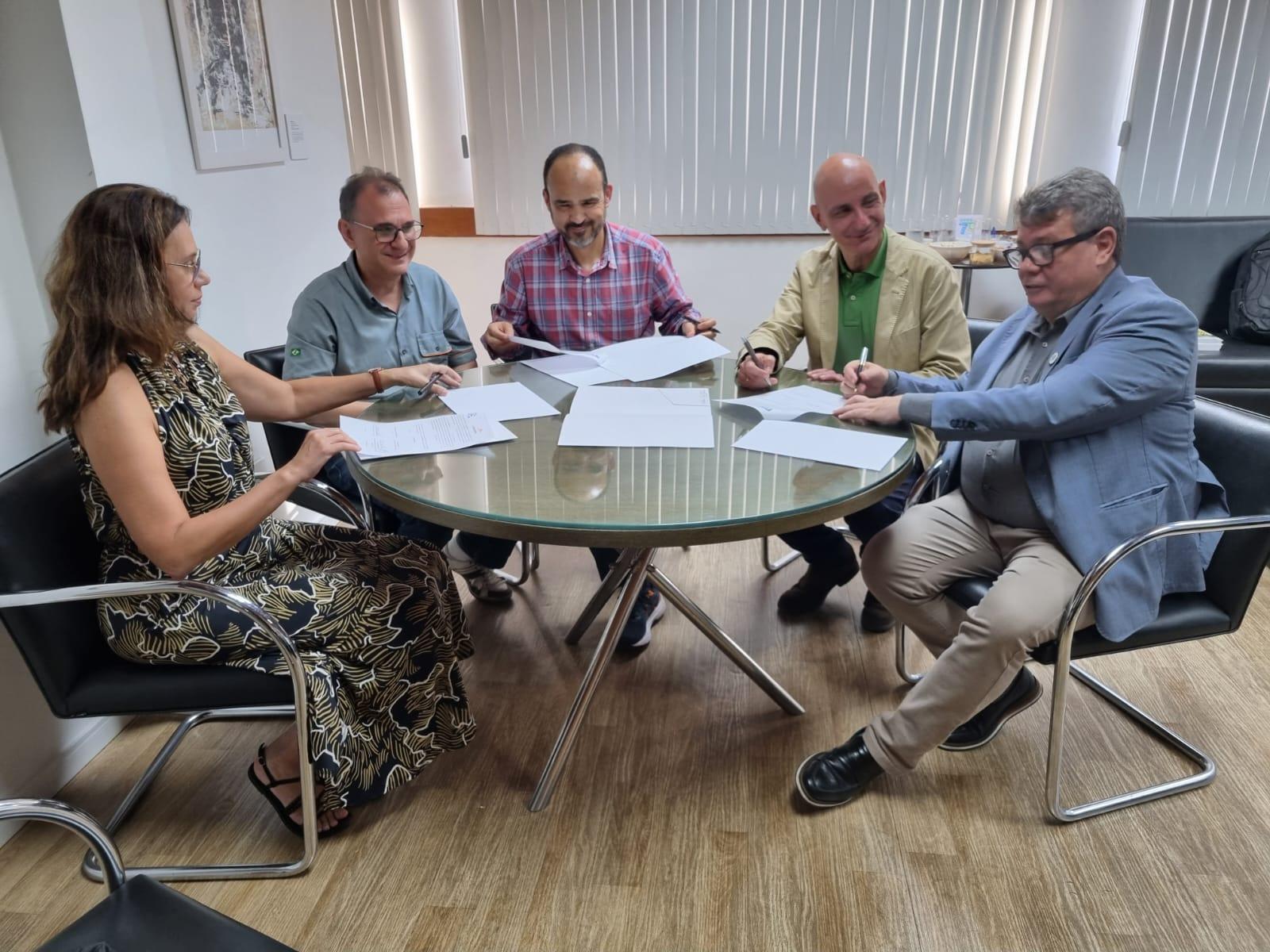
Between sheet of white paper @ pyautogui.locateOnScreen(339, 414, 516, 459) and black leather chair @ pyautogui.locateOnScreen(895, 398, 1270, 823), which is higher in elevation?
sheet of white paper @ pyautogui.locateOnScreen(339, 414, 516, 459)

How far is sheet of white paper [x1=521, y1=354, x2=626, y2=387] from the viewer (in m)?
2.26

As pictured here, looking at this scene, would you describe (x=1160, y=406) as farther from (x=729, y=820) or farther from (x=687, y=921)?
(x=687, y=921)

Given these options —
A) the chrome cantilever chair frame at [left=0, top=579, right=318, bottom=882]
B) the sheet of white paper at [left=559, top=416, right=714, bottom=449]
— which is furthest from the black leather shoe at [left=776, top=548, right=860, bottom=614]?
the chrome cantilever chair frame at [left=0, top=579, right=318, bottom=882]

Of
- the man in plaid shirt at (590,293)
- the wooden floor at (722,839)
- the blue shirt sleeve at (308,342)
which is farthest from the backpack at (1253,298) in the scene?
the blue shirt sleeve at (308,342)

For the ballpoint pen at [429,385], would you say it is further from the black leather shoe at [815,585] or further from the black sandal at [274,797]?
the black leather shoe at [815,585]

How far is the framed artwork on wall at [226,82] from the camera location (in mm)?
2377

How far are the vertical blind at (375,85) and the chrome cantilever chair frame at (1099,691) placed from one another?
3358 mm

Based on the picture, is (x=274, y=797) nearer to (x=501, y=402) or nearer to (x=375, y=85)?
(x=501, y=402)

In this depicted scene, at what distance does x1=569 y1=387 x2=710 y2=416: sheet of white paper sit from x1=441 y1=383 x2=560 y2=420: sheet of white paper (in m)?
0.09

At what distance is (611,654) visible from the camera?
210 centimetres

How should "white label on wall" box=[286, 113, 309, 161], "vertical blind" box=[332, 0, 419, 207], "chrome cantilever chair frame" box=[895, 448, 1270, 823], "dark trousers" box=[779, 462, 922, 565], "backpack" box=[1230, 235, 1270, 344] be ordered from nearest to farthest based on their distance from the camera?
1. "chrome cantilever chair frame" box=[895, 448, 1270, 823]
2. "dark trousers" box=[779, 462, 922, 565]
3. "white label on wall" box=[286, 113, 309, 161]
4. "backpack" box=[1230, 235, 1270, 344]
5. "vertical blind" box=[332, 0, 419, 207]

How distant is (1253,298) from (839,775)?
9.58 ft

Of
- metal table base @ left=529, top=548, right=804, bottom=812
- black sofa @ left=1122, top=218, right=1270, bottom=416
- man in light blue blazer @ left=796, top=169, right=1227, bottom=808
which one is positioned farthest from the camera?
black sofa @ left=1122, top=218, right=1270, bottom=416

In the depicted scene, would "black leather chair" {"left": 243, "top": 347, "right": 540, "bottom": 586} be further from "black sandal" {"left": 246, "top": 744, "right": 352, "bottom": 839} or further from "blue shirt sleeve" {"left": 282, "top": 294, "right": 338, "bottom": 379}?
"black sandal" {"left": 246, "top": 744, "right": 352, "bottom": 839}
